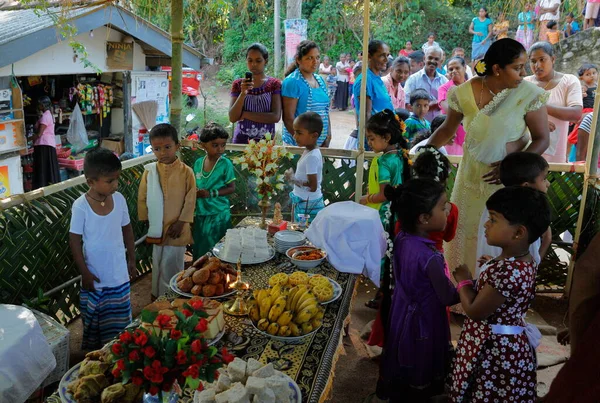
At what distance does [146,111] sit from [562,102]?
762cm

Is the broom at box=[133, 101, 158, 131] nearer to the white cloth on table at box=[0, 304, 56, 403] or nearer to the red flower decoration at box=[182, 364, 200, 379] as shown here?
the white cloth on table at box=[0, 304, 56, 403]

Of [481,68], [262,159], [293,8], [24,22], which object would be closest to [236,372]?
[262,159]

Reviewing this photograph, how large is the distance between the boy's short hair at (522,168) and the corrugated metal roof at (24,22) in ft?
16.9

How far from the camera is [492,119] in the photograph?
381 centimetres

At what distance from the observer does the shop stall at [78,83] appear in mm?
7418

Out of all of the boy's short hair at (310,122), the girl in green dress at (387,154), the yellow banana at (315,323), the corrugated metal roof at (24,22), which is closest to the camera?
the yellow banana at (315,323)

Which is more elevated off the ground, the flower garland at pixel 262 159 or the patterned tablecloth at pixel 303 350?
the flower garland at pixel 262 159

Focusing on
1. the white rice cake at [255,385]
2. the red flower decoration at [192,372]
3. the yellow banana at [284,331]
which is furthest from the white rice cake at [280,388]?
the yellow banana at [284,331]

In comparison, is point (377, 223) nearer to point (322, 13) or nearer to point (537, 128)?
point (537, 128)

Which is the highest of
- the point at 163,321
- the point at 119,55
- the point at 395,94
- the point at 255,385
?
the point at 119,55

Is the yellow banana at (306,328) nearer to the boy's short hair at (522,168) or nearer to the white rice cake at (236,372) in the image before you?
the white rice cake at (236,372)

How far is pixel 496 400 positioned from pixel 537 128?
2.03 m

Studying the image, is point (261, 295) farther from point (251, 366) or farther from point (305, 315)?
point (251, 366)

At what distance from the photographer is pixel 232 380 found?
79.5 inches
